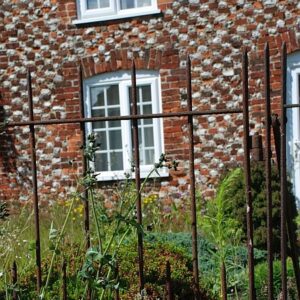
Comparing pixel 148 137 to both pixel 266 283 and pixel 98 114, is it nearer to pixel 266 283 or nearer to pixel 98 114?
pixel 98 114

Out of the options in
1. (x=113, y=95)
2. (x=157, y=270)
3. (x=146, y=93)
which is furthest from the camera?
(x=113, y=95)

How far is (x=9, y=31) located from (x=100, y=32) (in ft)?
4.92

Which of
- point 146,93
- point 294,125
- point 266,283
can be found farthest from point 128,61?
point 266,283

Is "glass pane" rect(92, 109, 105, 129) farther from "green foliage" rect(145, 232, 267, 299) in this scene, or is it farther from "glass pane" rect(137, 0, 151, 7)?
"green foliage" rect(145, 232, 267, 299)

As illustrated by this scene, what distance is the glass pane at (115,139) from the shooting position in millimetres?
9633

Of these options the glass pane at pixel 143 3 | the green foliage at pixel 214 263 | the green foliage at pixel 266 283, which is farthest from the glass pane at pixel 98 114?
the green foliage at pixel 266 283

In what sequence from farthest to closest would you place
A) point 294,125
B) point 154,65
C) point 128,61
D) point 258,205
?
1. point 128,61
2. point 154,65
3. point 294,125
4. point 258,205

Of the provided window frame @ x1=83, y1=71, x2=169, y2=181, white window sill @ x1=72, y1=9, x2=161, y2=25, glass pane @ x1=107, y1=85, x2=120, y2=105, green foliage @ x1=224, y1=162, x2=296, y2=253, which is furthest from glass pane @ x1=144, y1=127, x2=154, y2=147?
green foliage @ x1=224, y1=162, x2=296, y2=253

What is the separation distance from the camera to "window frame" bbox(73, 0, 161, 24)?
9.18 m

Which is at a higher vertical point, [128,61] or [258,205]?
[128,61]

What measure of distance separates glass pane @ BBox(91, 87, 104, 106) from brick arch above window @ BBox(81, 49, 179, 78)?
0.28 m

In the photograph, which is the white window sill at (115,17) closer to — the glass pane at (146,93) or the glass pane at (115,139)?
the glass pane at (146,93)

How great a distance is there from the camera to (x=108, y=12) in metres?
9.47

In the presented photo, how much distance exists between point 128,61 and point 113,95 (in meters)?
0.65
